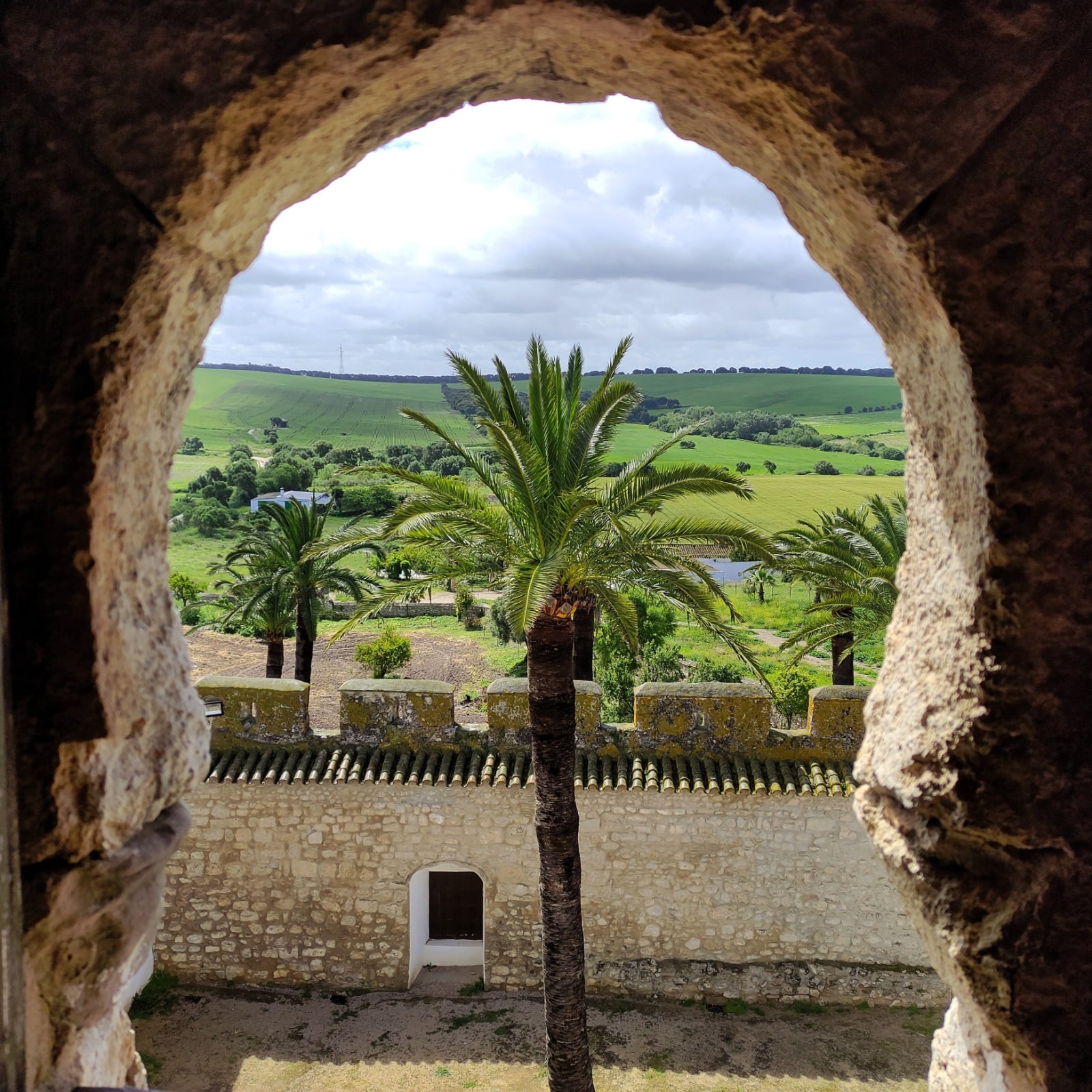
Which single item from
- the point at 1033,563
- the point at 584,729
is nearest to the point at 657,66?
the point at 1033,563

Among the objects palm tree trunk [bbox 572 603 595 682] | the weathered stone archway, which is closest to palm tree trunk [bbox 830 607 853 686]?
palm tree trunk [bbox 572 603 595 682]

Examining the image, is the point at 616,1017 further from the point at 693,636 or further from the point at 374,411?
the point at 374,411

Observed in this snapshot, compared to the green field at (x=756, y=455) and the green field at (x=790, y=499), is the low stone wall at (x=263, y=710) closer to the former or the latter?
the green field at (x=790, y=499)

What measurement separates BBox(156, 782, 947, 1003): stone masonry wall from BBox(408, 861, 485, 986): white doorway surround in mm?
472

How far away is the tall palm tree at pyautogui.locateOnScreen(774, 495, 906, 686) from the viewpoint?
10.7 m

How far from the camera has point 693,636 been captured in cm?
2511

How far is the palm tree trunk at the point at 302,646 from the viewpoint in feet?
49.2

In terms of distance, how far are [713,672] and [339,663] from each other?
987 cm

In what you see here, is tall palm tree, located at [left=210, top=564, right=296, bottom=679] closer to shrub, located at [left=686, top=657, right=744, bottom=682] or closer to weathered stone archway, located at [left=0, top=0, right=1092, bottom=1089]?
shrub, located at [left=686, top=657, right=744, bottom=682]

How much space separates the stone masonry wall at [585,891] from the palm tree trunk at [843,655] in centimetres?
298

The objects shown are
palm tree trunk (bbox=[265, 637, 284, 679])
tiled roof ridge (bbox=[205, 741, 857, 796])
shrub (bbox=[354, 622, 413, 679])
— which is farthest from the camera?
shrub (bbox=[354, 622, 413, 679])

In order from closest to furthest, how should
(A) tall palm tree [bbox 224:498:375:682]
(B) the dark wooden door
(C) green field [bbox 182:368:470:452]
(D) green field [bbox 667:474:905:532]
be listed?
(B) the dark wooden door < (A) tall palm tree [bbox 224:498:375:682] < (D) green field [bbox 667:474:905:532] < (C) green field [bbox 182:368:470:452]

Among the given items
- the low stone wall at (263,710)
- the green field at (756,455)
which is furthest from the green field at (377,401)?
the low stone wall at (263,710)

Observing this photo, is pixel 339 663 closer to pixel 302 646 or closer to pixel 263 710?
pixel 302 646
